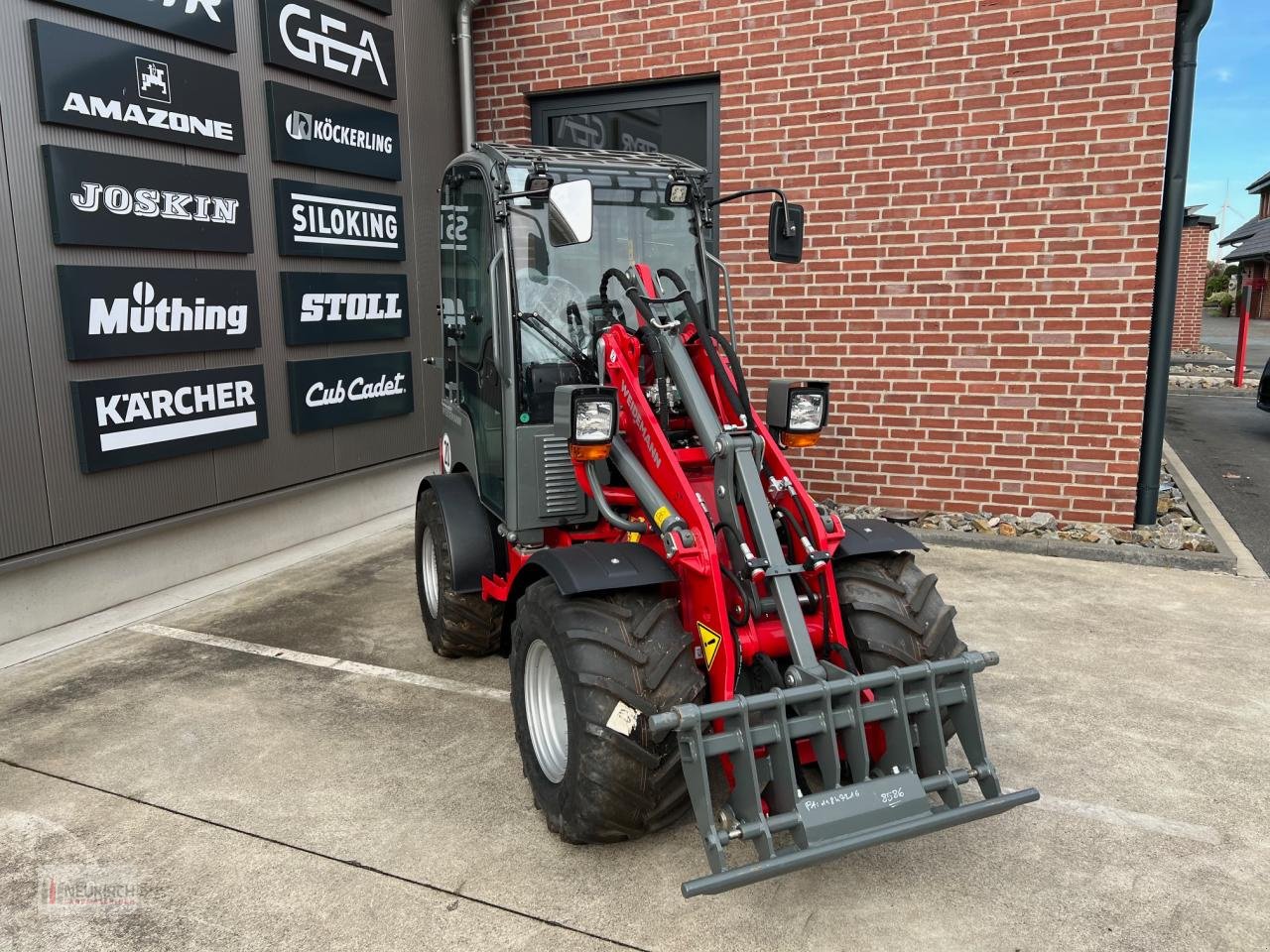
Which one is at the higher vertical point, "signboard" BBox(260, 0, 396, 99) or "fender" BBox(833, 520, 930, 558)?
"signboard" BBox(260, 0, 396, 99)

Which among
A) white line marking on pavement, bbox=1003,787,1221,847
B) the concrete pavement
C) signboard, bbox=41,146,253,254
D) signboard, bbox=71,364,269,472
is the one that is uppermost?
signboard, bbox=41,146,253,254

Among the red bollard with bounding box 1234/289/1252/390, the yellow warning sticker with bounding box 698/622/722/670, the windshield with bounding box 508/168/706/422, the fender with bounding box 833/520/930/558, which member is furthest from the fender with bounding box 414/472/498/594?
the red bollard with bounding box 1234/289/1252/390

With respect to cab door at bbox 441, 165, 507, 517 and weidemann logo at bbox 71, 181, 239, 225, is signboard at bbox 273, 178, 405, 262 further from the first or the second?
cab door at bbox 441, 165, 507, 517

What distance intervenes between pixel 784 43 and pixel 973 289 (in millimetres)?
2386

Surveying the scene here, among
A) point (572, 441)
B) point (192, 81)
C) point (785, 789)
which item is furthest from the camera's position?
point (192, 81)

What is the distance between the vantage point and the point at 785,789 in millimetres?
2521

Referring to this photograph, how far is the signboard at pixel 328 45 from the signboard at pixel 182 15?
33 centimetres

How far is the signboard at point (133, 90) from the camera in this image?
4.77 meters

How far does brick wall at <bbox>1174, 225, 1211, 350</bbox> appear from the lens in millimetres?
19953

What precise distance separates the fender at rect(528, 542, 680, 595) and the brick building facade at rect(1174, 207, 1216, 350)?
67.2 feet

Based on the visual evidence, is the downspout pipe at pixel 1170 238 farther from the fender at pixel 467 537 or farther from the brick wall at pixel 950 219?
the fender at pixel 467 537

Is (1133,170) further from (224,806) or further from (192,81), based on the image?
(224,806)

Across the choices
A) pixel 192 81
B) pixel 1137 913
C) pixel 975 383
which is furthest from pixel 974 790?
pixel 192 81

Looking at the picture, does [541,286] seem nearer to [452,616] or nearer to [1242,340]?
[452,616]
